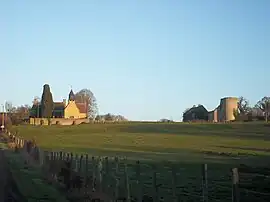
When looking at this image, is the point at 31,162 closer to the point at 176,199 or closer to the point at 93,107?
the point at 176,199

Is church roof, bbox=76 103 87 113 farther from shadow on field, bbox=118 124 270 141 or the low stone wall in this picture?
shadow on field, bbox=118 124 270 141

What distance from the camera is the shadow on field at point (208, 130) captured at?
109m

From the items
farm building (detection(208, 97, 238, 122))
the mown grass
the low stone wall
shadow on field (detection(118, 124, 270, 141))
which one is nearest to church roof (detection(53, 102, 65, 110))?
the low stone wall

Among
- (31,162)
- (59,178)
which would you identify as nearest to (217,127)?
(31,162)

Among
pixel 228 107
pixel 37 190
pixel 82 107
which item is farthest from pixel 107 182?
pixel 228 107

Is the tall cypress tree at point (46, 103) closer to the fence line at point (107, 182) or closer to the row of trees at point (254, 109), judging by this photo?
the row of trees at point (254, 109)

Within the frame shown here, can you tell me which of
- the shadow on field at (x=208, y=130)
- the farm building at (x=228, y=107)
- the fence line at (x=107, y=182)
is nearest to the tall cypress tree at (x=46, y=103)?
the shadow on field at (x=208, y=130)

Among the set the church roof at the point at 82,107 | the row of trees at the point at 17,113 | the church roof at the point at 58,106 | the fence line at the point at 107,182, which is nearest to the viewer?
the fence line at the point at 107,182

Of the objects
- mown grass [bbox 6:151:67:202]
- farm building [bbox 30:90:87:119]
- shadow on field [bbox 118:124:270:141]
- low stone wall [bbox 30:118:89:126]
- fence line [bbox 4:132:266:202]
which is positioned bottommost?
mown grass [bbox 6:151:67:202]

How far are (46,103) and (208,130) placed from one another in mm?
64139

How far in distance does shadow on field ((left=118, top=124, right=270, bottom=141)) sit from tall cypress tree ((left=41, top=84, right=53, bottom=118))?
35.9 meters

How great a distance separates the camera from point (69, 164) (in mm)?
28766

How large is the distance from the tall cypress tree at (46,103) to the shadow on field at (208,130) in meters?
35.9

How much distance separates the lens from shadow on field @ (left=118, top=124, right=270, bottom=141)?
358 feet
